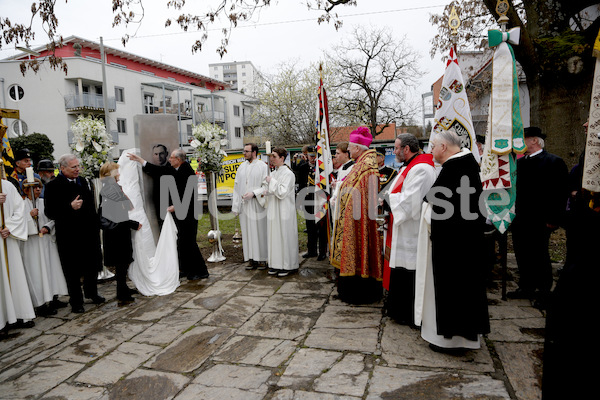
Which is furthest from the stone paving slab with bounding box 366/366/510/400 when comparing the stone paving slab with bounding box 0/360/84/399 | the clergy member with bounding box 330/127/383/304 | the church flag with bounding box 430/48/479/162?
the church flag with bounding box 430/48/479/162

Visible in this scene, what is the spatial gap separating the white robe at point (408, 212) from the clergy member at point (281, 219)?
2.43 metres

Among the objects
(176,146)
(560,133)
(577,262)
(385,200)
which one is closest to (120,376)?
(385,200)

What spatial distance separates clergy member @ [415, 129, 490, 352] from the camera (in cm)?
338

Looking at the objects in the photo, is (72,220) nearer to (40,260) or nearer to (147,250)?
(40,260)

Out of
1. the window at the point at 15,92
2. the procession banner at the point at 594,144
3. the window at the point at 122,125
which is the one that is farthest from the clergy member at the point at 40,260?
the window at the point at 122,125

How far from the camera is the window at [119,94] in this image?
32.1 m

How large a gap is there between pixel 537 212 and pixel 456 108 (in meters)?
1.64

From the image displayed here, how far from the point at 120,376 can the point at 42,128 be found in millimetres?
32303

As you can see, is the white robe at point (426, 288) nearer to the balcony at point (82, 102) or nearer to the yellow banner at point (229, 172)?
the yellow banner at point (229, 172)

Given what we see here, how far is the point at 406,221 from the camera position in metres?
4.15

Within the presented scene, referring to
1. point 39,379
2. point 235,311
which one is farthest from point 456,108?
point 39,379

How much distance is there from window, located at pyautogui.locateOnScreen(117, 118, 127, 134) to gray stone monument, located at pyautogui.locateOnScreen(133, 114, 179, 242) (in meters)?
29.1

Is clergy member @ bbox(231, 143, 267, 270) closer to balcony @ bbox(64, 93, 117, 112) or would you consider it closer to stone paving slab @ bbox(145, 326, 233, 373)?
stone paving slab @ bbox(145, 326, 233, 373)

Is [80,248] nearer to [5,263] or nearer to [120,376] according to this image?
[5,263]
